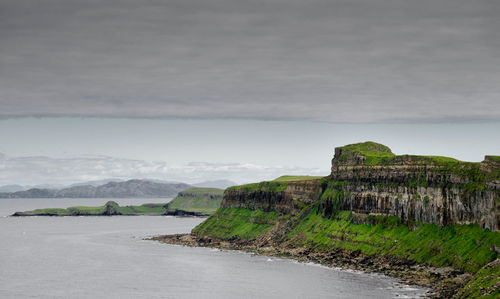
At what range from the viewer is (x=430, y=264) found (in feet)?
655

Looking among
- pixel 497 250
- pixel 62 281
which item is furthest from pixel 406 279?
pixel 62 281

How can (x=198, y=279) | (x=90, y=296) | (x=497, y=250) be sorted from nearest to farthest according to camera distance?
(x=90, y=296)
(x=497, y=250)
(x=198, y=279)

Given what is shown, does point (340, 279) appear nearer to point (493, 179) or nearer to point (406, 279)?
→ point (406, 279)

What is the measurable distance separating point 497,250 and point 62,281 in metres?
139

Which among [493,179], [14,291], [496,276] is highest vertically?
[493,179]

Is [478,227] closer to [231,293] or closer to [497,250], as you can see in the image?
[497,250]

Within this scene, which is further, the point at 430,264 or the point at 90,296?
the point at 430,264

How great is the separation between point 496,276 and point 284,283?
68.0 metres

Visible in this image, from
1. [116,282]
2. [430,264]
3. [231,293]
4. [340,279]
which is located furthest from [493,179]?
[116,282]

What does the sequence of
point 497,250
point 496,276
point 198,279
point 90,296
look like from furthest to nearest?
point 198,279
point 497,250
point 90,296
point 496,276

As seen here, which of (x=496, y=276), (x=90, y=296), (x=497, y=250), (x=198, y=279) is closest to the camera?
(x=496, y=276)

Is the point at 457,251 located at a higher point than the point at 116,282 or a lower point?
higher

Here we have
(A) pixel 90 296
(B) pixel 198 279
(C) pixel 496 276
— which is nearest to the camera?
(C) pixel 496 276

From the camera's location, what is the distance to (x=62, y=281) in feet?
636
